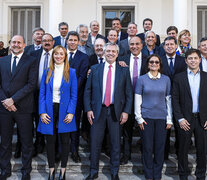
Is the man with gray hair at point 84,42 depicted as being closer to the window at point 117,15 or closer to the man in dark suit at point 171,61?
the man in dark suit at point 171,61

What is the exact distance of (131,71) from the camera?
4215 mm

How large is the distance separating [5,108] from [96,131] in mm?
1344

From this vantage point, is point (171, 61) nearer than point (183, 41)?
Yes

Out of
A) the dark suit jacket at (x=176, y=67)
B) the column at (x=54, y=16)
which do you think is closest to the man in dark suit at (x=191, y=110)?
the dark suit jacket at (x=176, y=67)

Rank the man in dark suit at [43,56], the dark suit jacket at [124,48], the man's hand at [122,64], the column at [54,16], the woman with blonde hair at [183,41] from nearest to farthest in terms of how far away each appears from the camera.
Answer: the man's hand at [122,64], the man in dark suit at [43,56], the woman with blonde hair at [183,41], the dark suit jacket at [124,48], the column at [54,16]

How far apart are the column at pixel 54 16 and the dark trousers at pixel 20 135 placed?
457 cm

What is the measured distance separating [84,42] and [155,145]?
239 cm

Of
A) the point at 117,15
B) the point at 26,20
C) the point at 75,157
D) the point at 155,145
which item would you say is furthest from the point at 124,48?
the point at 26,20

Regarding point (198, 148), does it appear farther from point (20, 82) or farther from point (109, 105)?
point (20, 82)

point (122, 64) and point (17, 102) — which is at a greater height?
point (122, 64)

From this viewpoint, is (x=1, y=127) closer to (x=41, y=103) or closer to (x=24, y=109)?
(x=24, y=109)

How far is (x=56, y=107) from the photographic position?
3.63m

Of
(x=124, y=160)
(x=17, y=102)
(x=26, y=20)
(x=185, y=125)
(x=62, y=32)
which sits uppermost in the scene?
(x=26, y=20)

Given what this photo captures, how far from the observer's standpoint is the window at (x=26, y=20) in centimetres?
959
